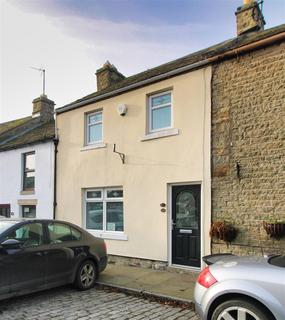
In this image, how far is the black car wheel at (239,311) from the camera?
3976 mm

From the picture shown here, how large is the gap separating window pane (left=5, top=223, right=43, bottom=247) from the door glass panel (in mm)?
3591

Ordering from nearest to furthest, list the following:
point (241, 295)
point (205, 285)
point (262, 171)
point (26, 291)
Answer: point (241, 295), point (205, 285), point (26, 291), point (262, 171)

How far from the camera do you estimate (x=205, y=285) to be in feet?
14.6

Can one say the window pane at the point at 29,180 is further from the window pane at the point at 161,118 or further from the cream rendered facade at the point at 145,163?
the window pane at the point at 161,118

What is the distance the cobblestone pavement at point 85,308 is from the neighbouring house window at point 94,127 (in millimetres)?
5531

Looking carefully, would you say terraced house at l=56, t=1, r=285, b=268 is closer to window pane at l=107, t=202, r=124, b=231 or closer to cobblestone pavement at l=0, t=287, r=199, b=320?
window pane at l=107, t=202, r=124, b=231

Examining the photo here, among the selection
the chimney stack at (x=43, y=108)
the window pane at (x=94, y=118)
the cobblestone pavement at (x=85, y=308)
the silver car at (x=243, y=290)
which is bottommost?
the cobblestone pavement at (x=85, y=308)

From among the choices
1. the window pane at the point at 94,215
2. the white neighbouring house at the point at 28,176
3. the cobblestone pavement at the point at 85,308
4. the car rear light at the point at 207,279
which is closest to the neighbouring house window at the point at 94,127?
the white neighbouring house at the point at 28,176

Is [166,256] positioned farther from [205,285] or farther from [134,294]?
[205,285]

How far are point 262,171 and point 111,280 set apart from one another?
4153mm

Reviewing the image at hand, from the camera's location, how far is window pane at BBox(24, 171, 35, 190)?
45.5ft

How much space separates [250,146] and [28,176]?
366 inches

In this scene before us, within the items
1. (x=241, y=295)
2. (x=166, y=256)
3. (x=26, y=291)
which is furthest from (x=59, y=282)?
(x=241, y=295)

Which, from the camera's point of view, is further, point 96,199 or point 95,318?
point 96,199
